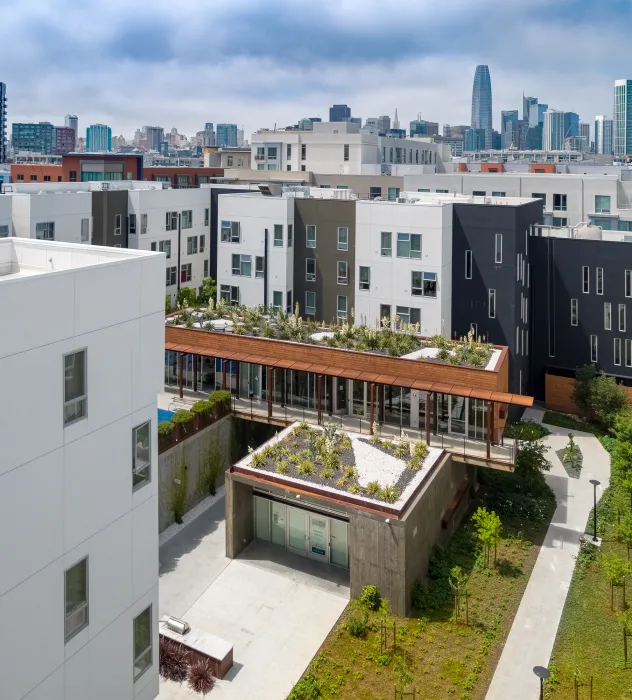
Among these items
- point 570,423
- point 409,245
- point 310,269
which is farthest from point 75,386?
point 570,423

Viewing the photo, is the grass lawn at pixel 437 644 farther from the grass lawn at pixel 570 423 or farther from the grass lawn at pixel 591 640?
the grass lawn at pixel 570 423

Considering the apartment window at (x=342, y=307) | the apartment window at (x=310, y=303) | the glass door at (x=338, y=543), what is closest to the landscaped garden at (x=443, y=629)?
the glass door at (x=338, y=543)

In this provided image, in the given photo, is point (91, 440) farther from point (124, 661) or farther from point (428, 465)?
point (428, 465)

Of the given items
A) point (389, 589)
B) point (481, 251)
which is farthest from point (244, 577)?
point (481, 251)

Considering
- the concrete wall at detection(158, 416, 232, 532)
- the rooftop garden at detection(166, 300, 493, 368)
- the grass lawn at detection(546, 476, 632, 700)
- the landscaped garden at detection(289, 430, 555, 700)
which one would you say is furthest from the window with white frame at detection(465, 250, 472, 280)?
the grass lawn at detection(546, 476, 632, 700)

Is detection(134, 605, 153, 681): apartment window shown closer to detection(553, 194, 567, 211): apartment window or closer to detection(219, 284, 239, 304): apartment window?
detection(219, 284, 239, 304): apartment window

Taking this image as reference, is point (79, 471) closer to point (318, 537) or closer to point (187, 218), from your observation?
point (318, 537)

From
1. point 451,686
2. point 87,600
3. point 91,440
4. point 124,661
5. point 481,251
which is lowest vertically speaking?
point 451,686
